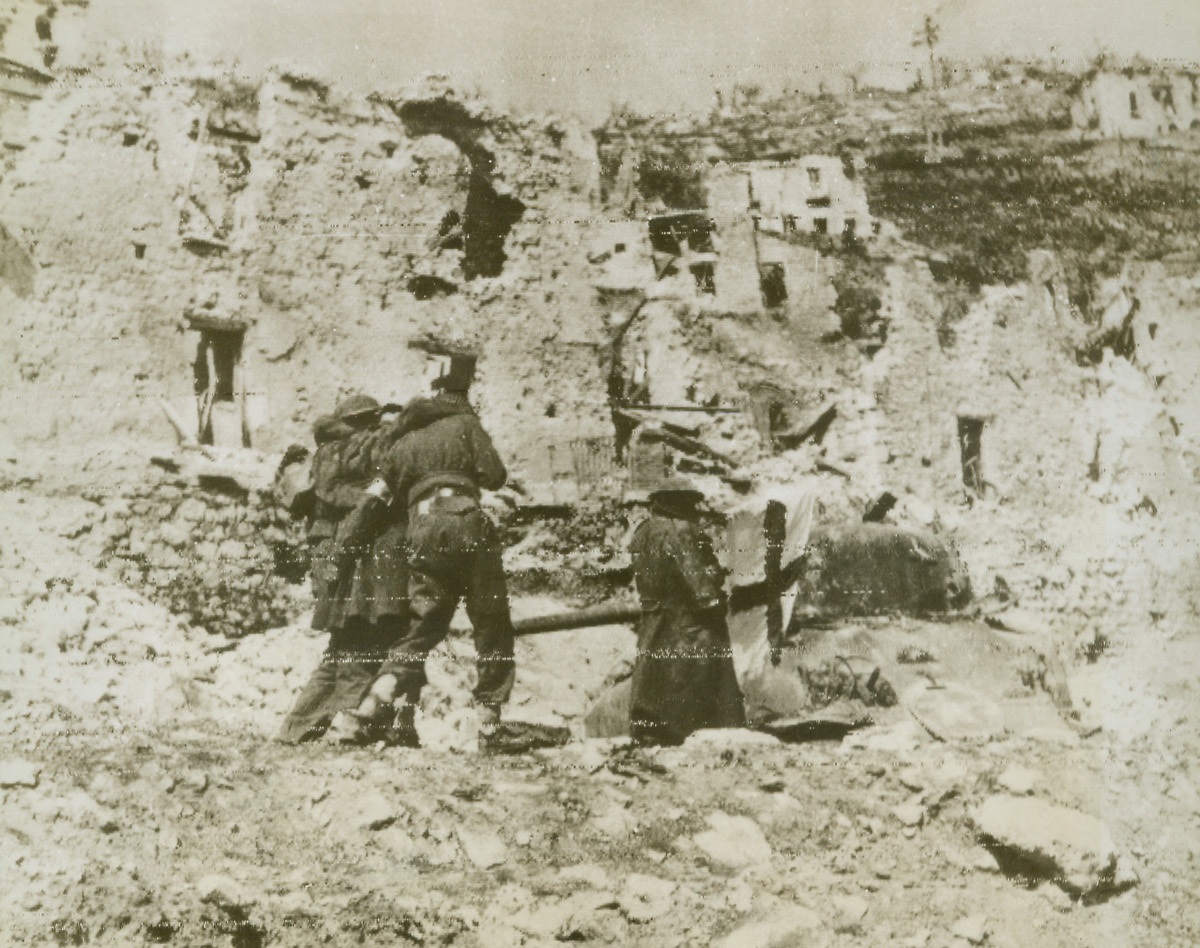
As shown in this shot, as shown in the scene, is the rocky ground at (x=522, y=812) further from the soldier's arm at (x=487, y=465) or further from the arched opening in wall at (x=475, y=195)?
the arched opening in wall at (x=475, y=195)

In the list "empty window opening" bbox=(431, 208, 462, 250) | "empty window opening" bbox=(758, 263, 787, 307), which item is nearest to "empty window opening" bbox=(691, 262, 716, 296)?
"empty window opening" bbox=(758, 263, 787, 307)

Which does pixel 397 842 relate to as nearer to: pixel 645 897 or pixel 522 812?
pixel 522 812

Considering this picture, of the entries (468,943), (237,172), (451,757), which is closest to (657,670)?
(451,757)

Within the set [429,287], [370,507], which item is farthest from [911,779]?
[429,287]

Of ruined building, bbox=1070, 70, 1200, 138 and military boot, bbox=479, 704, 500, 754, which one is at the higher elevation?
ruined building, bbox=1070, 70, 1200, 138

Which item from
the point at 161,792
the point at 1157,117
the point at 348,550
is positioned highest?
the point at 1157,117

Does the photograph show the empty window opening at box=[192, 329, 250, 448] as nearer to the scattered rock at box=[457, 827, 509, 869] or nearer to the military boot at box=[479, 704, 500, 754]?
the military boot at box=[479, 704, 500, 754]

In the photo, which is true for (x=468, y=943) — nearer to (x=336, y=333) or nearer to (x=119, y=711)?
(x=119, y=711)
